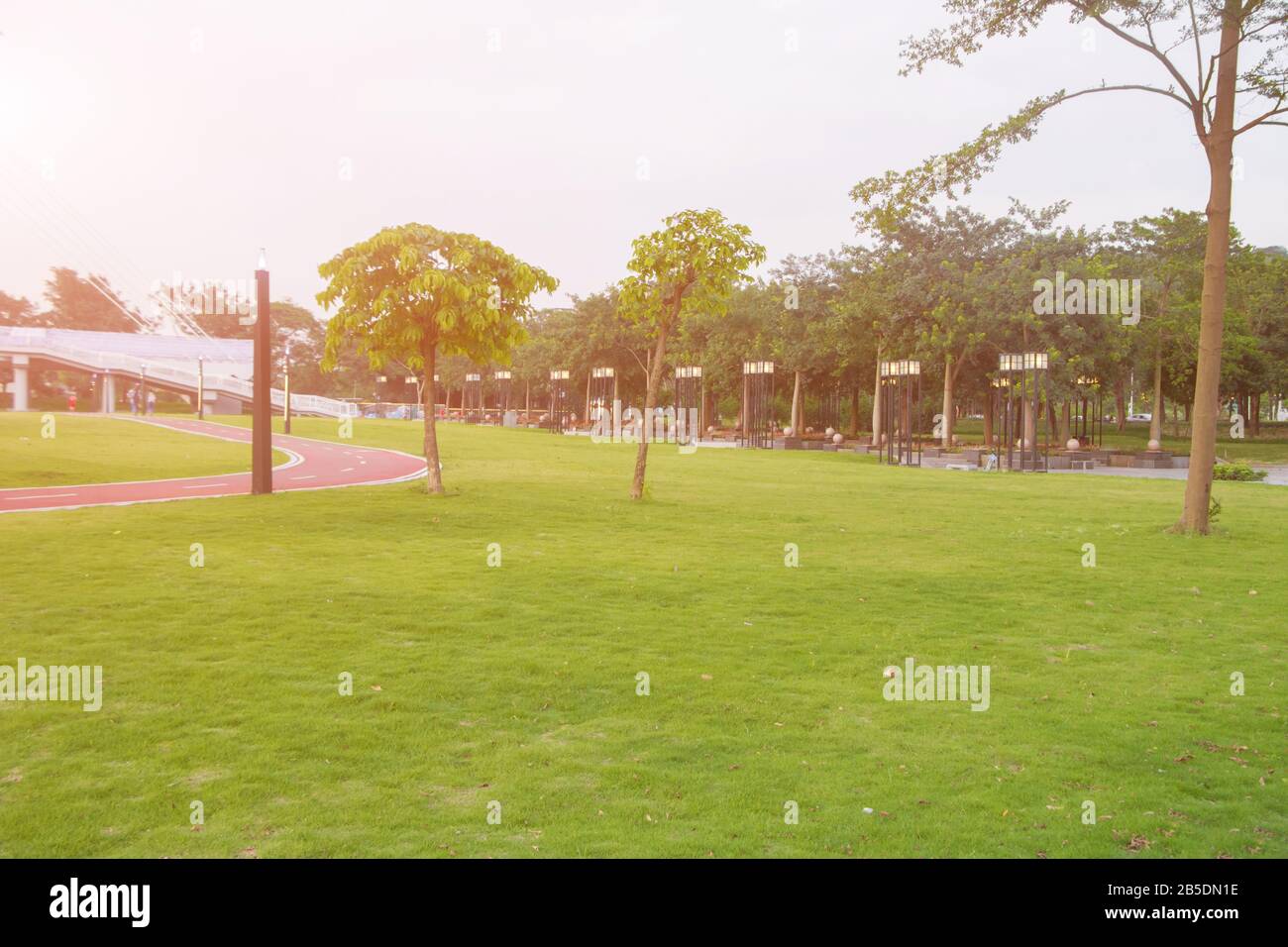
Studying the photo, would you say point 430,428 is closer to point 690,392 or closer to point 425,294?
point 425,294

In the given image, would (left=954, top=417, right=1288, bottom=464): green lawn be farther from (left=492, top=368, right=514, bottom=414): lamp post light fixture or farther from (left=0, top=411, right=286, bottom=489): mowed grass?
→ (left=0, top=411, right=286, bottom=489): mowed grass

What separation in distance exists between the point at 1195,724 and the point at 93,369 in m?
77.3

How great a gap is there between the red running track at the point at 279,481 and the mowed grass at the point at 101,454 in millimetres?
1090

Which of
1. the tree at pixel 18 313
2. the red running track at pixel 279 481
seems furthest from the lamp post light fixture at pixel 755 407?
the tree at pixel 18 313

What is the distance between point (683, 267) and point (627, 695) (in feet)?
45.1

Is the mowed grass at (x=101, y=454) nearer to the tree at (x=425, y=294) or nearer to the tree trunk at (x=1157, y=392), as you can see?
the tree at (x=425, y=294)

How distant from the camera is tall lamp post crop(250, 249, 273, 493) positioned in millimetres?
19969

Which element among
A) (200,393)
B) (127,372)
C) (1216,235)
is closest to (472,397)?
(127,372)

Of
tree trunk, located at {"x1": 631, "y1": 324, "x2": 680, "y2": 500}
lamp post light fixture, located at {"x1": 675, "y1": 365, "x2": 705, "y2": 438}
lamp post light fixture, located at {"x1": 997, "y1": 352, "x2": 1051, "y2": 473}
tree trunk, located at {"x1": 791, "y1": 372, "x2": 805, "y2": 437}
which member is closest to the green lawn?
lamp post light fixture, located at {"x1": 997, "y1": 352, "x2": 1051, "y2": 473}

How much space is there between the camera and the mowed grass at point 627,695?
5.20 m

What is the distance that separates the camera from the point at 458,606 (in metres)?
10.4

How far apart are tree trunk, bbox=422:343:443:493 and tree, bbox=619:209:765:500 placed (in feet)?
13.4
